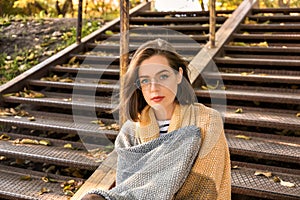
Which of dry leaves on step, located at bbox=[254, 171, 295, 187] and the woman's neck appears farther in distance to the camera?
dry leaves on step, located at bbox=[254, 171, 295, 187]

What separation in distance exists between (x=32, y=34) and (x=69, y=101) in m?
2.53

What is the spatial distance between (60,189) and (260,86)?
2.39m

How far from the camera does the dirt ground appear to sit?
6288 millimetres

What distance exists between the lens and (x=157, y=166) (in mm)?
2223

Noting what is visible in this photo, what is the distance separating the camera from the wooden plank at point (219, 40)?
4512 mm

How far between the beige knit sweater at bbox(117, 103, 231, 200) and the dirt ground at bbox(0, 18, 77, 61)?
4088mm

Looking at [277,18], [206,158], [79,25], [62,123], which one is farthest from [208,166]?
[277,18]

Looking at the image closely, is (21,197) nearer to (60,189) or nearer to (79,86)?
(60,189)

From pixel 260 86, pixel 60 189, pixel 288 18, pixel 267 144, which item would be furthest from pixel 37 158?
pixel 288 18

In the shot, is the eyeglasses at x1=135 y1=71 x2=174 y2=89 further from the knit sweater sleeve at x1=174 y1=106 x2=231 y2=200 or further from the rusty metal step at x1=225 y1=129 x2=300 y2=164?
the rusty metal step at x1=225 y1=129 x2=300 y2=164

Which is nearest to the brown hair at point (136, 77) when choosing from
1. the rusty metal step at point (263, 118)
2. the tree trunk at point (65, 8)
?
the rusty metal step at point (263, 118)

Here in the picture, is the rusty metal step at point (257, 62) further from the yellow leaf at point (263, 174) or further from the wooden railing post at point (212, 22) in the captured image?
the yellow leaf at point (263, 174)

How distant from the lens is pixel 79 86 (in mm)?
4812

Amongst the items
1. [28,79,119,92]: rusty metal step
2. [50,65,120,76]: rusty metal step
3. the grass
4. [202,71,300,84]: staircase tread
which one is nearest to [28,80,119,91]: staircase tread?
[28,79,119,92]: rusty metal step
